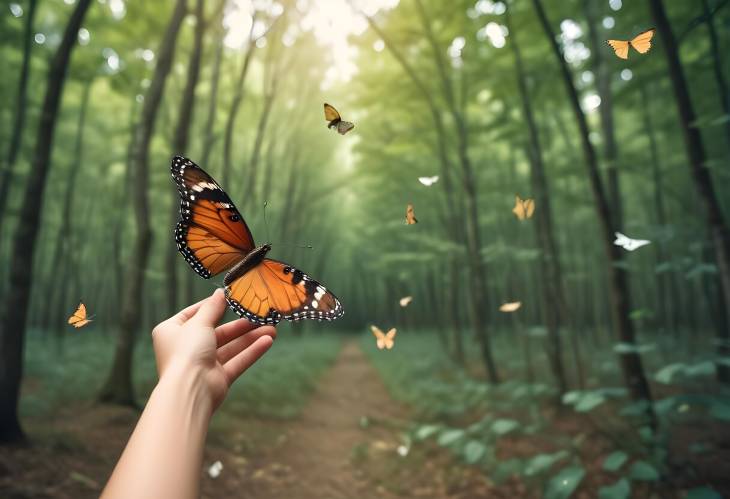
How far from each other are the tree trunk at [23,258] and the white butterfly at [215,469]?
2248 mm

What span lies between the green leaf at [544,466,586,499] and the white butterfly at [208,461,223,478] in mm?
4027

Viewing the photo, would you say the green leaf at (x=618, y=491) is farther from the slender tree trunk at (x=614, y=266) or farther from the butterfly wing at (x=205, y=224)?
the butterfly wing at (x=205, y=224)

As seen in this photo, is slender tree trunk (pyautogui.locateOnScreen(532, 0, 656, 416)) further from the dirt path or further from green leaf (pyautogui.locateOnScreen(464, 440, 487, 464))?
the dirt path

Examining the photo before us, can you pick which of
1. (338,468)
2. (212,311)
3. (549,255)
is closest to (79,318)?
(212,311)

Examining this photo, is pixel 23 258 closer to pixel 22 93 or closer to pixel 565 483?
pixel 22 93

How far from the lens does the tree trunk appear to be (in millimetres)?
4934

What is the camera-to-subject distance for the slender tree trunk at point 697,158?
428 centimetres

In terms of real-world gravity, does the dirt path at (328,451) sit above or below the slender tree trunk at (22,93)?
below

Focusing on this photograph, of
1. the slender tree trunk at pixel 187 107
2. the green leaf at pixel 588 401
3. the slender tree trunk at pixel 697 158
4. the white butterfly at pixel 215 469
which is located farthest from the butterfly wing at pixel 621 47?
the slender tree trunk at pixel 187 107

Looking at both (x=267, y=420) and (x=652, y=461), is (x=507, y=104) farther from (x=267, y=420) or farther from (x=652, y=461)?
(x=267, y=420)

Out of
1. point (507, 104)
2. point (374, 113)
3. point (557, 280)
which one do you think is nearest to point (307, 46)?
point (374, 113)

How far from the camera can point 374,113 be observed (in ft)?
42.8

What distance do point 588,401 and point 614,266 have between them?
6.37 ft

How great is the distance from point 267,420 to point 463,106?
8785mm
